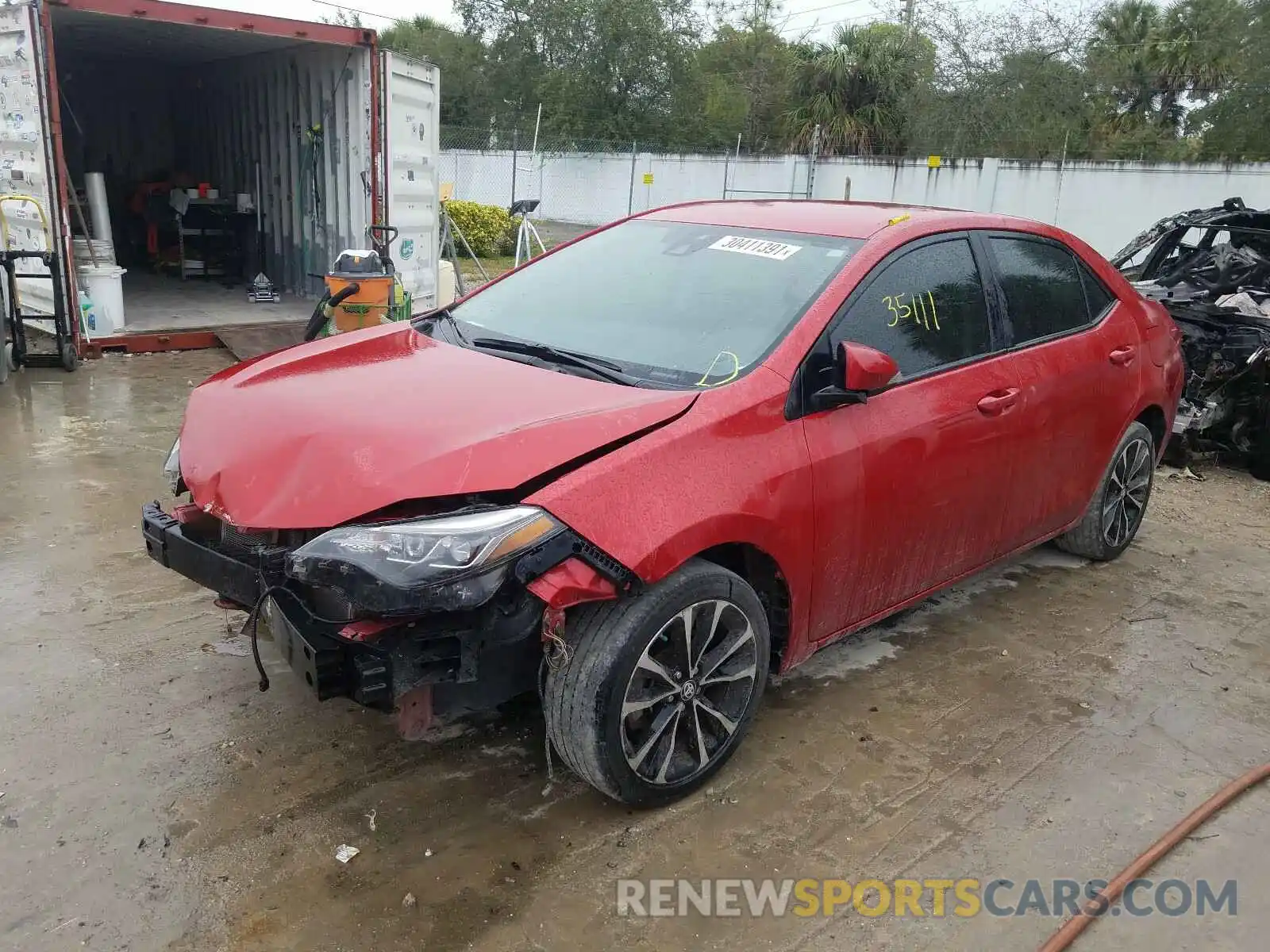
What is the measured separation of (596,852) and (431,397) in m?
1.36

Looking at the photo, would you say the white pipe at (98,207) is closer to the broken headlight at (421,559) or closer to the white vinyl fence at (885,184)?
the white vinyl fence at (885,184)

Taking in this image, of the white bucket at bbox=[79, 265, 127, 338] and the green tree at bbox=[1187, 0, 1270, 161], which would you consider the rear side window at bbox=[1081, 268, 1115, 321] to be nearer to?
the white bucket at bbox=[79, 265, 127, 338]

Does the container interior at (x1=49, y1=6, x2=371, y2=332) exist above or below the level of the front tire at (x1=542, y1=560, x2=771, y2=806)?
above

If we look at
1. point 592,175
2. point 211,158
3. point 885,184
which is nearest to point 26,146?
point 211,158

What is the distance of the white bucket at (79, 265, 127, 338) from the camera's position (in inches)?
356

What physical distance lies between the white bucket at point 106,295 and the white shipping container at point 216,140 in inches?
11.7

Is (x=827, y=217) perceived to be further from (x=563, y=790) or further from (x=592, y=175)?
(x=592, y=175)

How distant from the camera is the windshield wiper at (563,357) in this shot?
3.07m

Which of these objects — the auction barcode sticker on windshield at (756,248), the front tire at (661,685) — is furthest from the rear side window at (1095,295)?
the front tire at (661,685)

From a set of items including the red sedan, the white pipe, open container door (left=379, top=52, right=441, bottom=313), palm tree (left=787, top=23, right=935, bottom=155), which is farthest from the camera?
palm tree (left=787, top=23, right=935, bottom=155)

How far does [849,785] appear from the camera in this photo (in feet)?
10.3

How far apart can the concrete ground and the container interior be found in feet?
21.5

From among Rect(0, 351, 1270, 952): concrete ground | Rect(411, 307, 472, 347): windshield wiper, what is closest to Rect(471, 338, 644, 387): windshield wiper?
Rect(411, 307, 472, 347): windshield wiper

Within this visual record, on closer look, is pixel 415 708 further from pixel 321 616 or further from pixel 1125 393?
pixel 1125 393
